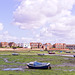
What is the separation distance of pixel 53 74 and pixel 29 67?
27.6ft

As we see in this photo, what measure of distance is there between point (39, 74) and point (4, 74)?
6.33 meters

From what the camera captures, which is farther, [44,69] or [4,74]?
[44,69]

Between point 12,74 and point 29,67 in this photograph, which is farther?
point 29,67

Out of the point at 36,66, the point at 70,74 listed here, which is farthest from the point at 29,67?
the point at 70,74

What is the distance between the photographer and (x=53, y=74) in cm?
2914

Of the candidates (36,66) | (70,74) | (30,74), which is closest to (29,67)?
(36,66)

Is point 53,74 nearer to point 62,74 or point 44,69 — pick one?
point 62,74

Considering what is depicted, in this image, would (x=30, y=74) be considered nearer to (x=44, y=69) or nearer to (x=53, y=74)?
(x=53, y=74)

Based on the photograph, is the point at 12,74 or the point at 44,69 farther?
the point at 44,69

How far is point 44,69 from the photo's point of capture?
3512 centimetres

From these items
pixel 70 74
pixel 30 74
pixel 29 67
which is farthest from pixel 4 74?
pixel 70 74

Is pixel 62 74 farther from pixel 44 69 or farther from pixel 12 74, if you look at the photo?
pixel 12 74

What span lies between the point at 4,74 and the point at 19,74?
106 inches

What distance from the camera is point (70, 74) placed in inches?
1151
